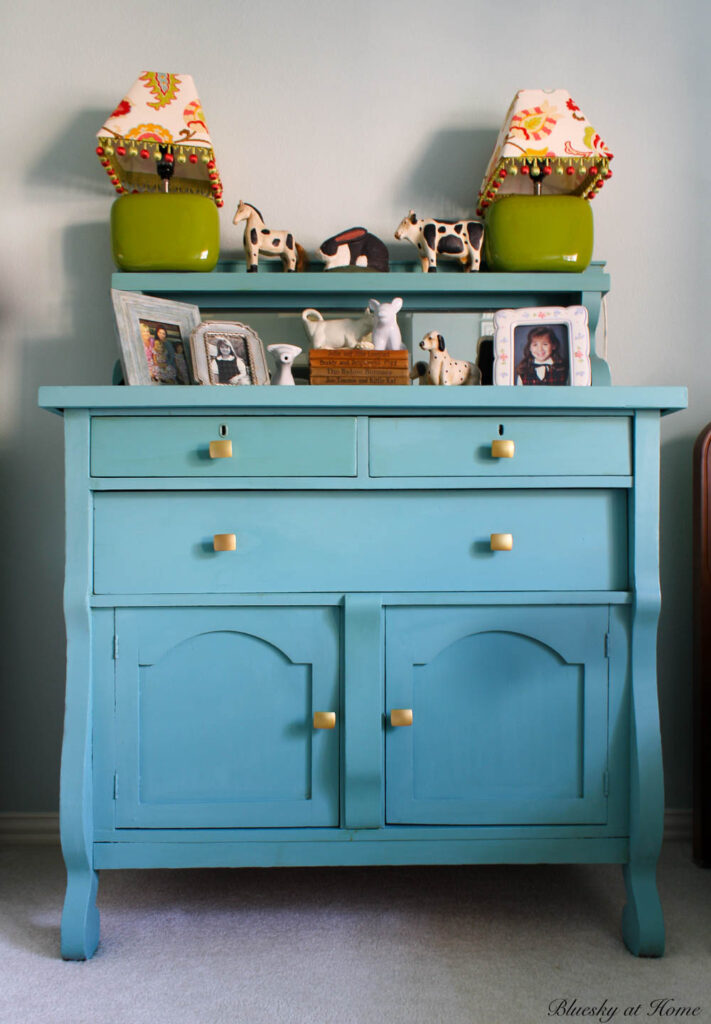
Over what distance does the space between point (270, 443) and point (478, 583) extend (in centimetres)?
45

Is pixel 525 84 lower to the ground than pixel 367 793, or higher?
higher

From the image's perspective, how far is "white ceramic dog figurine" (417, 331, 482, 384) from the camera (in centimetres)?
160

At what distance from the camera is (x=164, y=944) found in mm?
1371

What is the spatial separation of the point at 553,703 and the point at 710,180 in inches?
54.5

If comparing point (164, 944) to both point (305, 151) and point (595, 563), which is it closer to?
point (595, 563)

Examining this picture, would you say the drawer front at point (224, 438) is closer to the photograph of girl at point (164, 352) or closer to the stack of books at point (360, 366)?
the stack of books at point (360, 366)

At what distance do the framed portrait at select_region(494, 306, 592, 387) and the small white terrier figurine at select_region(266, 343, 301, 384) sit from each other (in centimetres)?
43

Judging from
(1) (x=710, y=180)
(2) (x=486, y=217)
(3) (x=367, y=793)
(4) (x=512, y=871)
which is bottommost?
(4) (x=512, y=871)

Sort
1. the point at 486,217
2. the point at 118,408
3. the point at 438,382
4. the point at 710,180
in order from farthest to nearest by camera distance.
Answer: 1. the point at 710,180
2. the point at 486,217
3. the point at 438,382
4. the point at 118,408

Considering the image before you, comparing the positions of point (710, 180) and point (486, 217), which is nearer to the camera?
A: point (486, 217)

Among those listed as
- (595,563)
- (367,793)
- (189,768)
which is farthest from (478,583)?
(189,768)

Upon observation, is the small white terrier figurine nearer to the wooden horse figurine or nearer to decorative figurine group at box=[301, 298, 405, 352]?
decorative figurine group at box=[301, 298, 405, 352]

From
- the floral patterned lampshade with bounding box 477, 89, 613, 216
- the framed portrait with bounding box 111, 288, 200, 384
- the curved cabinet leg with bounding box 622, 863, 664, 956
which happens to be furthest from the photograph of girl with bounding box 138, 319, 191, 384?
the curved cabinet leg with bounding box 622, 863, 664, 956

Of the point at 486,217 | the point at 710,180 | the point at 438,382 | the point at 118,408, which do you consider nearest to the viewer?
the point at 118,408
